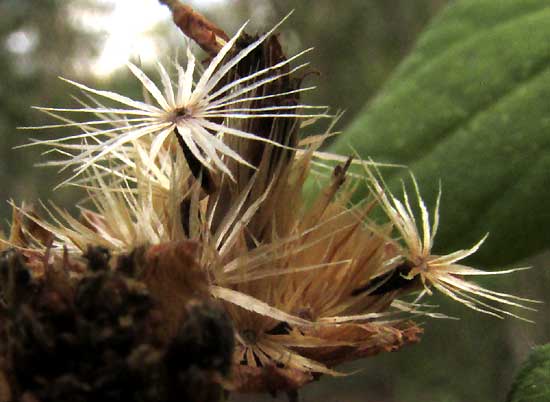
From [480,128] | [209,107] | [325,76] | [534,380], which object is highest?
[325,76]

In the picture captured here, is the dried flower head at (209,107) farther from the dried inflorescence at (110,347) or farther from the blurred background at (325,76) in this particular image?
the blurred background at (325,76)

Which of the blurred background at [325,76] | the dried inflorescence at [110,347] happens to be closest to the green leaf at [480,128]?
the dried inflorescence at [110,347]

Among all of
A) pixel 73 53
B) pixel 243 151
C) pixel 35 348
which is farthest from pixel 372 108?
pixel 73 53

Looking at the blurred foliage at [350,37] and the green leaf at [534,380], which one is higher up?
the blurred foliage at [350,37]

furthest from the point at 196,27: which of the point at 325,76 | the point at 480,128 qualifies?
the point at 325,76

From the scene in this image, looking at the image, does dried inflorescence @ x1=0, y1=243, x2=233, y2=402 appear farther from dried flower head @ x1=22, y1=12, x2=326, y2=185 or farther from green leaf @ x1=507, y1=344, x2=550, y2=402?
green leaf @ x1=507, y1=344, x2=550, y2=402

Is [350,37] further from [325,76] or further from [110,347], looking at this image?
[110,347]
